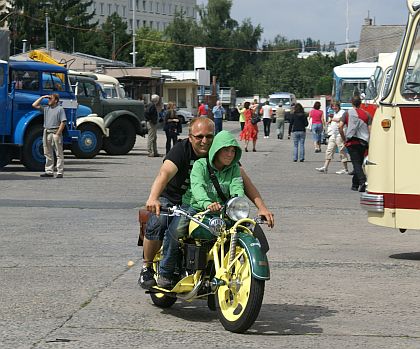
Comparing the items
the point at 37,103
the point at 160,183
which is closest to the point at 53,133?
the point at 37,103

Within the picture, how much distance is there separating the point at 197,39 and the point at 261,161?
11099 centimetres

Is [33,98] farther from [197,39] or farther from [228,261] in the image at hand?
[197,39]

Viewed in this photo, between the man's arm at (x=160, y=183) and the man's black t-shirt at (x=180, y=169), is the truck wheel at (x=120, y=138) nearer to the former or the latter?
the man's black t-shirt at (x=180, y=169)

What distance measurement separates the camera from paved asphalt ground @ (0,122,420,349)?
25.6ft

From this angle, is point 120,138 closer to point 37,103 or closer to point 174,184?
point 37,103

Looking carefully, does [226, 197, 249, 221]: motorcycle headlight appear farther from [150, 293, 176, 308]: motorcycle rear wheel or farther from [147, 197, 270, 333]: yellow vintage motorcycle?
[150, 293, 176, 308]: motorcycle rear wheel

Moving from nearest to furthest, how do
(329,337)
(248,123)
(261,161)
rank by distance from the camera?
(329,337) → (261,161) → (248,123)

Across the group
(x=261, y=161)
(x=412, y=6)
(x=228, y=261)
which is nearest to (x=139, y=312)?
(x=228, y=261)

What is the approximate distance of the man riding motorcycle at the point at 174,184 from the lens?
8406 mm

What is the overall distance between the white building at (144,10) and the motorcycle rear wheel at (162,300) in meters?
159

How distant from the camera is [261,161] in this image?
108 ft

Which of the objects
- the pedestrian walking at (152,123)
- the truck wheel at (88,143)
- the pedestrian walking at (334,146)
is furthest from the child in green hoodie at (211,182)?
the pedestrian walking at (152,123)

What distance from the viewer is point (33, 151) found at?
26781 millimetres

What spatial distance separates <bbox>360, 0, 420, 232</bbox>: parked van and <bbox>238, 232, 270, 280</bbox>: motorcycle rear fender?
438 centimetres
